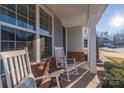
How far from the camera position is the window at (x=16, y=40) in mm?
3949

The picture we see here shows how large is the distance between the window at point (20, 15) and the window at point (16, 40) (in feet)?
0.55

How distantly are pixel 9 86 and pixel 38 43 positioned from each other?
11.4 feet

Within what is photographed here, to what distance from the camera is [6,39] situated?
13.3 ft

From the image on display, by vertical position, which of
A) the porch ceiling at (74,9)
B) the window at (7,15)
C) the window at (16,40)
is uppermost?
the porch ceiling at (74,9)

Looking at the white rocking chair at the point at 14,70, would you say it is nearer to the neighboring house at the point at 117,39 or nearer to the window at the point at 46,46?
the window at the point at 46,46

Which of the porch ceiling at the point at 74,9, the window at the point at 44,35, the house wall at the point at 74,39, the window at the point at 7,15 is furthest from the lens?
the house wall at the point at 74,39

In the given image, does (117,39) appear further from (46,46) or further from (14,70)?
(14,70)

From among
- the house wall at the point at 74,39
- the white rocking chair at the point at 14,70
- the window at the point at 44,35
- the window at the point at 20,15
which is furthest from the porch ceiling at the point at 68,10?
the house wall at the point at 74,39

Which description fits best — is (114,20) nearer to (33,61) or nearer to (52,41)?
(52,41)

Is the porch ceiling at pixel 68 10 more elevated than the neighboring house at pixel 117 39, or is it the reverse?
the porch ceiling at pixel 68 10

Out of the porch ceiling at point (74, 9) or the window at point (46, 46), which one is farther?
the porch ceiling at point (74, 9)

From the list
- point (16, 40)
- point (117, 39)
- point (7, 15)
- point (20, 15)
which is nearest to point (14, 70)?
point (7, 15)

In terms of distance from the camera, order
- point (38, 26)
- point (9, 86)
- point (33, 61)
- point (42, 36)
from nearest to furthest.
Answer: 1. point (9, 86)
2. point (33, 61)
3. point (38, 26)
4. point (42, 36)
